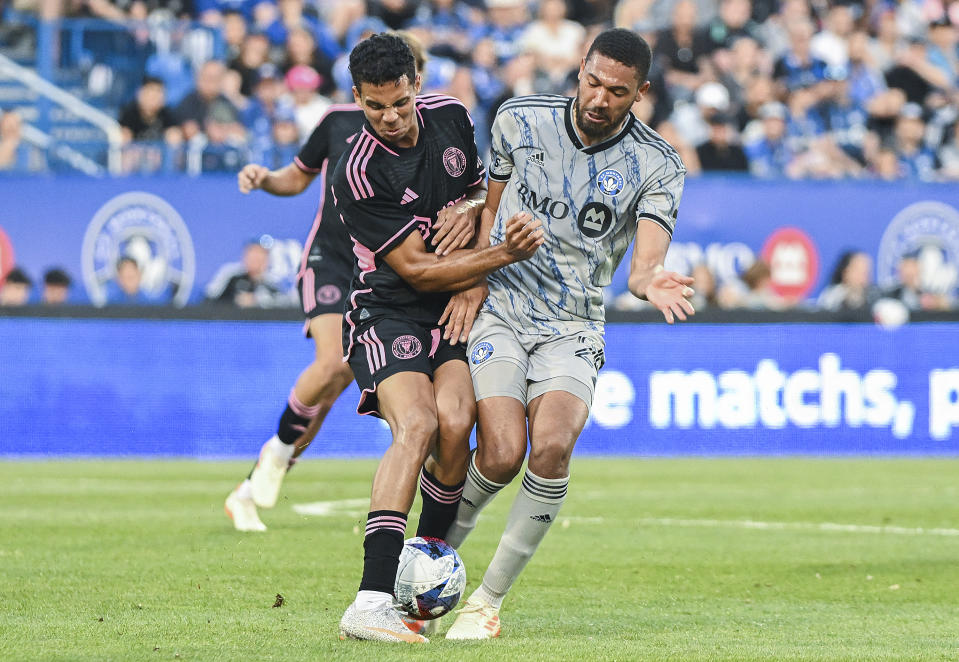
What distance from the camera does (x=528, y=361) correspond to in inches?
229

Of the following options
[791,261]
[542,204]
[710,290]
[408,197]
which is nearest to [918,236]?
[791,261]

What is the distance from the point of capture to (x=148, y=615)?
5.67m

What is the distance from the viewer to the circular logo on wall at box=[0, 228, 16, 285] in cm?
1553

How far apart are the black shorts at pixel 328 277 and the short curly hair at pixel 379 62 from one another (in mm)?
3322

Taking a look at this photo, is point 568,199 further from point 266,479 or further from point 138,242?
point 138,242

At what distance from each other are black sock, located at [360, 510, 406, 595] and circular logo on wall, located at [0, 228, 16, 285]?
36.9 feet

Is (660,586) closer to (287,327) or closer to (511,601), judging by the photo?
(511,601)

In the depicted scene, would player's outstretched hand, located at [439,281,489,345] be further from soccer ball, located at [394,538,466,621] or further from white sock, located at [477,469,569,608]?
soccer ball, located at [394,538,466,621]

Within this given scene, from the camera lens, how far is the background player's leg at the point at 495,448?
5516 mm

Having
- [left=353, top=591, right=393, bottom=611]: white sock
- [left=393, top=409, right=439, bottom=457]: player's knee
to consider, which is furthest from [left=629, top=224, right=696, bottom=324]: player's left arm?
[left=353, top=591, right=393, bottom=611]: white sock

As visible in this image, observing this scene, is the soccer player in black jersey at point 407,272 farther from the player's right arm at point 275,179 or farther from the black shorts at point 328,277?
the black shorts at point 328,277

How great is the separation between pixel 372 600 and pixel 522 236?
4.67 ft

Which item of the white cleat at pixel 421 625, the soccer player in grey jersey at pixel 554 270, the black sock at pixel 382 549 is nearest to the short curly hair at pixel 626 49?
the soccer player in grey jersey at pixel 554 270

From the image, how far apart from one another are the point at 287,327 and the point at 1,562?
7.53 m
